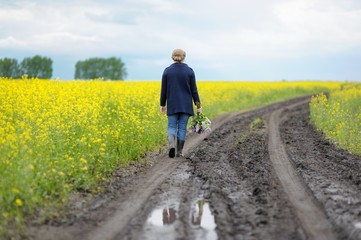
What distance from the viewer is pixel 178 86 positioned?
1063cm

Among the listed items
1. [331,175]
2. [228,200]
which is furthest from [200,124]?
[228,200]

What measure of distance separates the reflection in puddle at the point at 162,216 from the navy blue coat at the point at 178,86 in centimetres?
421

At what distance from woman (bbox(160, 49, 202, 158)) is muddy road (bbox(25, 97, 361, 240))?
57cm

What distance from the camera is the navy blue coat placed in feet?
34.7

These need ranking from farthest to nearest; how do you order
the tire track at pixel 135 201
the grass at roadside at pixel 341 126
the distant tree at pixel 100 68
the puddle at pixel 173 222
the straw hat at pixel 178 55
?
the distant tree at pixel 100 68 < the grass at roadside at pixel 341 126 < the straw hat at pixel 178 55 < the tire track at pixel 135 201 < the puddle at pixel 173 222

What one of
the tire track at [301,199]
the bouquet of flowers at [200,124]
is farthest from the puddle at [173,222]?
the bouquet of flowers at [200,124]

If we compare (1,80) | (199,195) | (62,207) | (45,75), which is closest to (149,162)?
(199,195)

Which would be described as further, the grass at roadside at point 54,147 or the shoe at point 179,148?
the shoe at point 179,148

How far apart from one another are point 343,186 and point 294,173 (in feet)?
3.88

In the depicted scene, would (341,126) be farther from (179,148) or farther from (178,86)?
(178,86)

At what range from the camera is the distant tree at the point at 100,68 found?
227 feet

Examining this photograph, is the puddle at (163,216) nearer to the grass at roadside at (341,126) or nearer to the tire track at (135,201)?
the tire track at (135,201)

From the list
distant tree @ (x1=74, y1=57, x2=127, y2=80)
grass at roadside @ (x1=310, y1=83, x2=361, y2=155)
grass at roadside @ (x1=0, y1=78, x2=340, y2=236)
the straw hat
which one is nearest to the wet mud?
grass at roadside @ (x1=310, y1=83, x2=361, y2=155)

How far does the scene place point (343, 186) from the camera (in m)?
7.86
